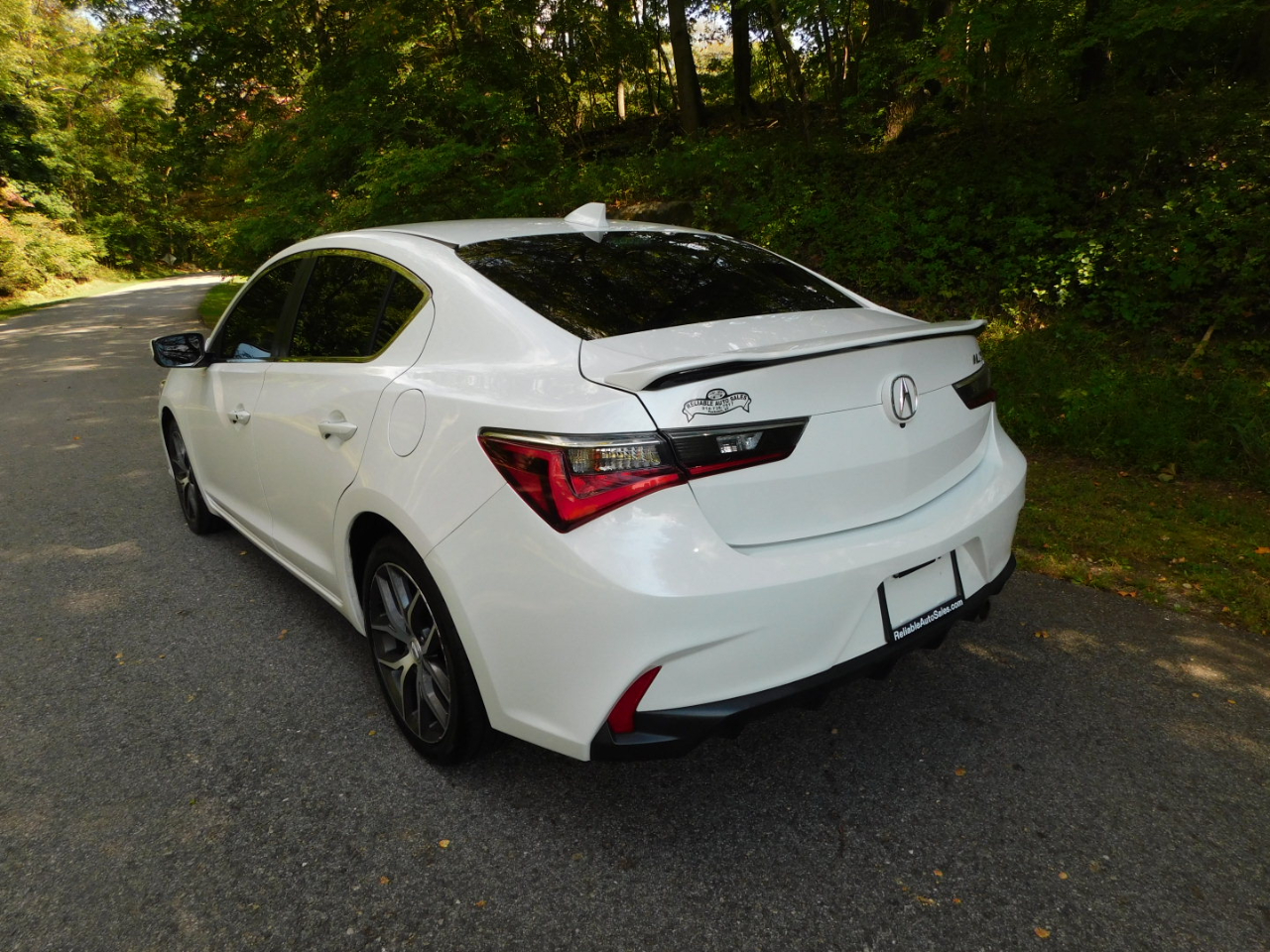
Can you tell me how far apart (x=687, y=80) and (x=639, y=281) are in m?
12.6

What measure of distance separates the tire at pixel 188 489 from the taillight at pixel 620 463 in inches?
126

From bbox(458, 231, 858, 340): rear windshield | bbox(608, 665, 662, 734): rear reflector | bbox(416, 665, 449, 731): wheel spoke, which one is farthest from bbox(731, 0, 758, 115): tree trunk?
bbox(608, 665, 662, 734): rear reflector

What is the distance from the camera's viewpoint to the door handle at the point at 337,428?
261 centimetres

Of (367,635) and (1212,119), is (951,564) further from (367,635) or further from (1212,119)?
(1212,119)

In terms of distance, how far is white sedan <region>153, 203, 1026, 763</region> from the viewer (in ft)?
6.22

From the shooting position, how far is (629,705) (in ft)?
6.34

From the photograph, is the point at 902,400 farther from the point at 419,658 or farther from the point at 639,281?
the point at 419,658

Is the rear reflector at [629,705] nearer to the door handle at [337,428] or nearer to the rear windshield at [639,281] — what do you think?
the rear windshield at [639,281]

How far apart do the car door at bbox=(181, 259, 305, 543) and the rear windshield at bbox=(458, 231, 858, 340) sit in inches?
48.9

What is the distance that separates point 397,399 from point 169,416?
3123mm

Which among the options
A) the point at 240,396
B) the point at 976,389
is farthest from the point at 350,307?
the point at 976,389

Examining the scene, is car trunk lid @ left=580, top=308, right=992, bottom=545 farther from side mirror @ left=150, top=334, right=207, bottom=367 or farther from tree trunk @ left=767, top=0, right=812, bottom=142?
tree trunk @ left=767, top=0, right=812, bottom=142

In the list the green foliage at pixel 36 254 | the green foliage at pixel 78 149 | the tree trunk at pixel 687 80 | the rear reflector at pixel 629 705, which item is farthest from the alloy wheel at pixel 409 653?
the green foliage at pixel 36 254

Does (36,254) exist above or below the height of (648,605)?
above
